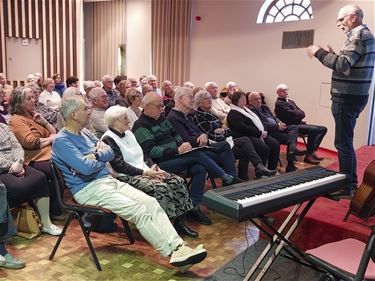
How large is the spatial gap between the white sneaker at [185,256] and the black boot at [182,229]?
679 millimetres

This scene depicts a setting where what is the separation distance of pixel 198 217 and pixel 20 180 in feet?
4.92

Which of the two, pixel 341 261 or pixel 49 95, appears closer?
pixel 341 261

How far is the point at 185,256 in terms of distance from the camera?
247 centimetres

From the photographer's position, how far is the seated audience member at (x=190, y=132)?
3854 millimetres

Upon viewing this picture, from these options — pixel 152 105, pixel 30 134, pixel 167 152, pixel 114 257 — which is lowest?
pixel 114 257

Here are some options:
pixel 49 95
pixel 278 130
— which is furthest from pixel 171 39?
pixel 278 130

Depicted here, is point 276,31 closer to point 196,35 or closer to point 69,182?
point 196,35

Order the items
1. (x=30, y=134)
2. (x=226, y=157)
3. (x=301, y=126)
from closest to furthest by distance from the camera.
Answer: (x=30, y=134)
(x=226, y=157)
(x=301, y=126)

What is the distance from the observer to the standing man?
2.84 metres

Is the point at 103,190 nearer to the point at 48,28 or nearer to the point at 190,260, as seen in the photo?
the point at 190,260

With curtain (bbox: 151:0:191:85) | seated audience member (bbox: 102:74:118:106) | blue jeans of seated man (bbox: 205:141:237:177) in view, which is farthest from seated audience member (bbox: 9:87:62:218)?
curtain (bbox: 151:0:191:85)

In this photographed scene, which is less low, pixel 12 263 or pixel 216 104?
pixel 216 104

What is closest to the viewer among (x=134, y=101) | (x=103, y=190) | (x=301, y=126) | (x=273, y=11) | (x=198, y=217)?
(x=103, y=190)

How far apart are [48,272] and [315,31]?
6204 millimetres
